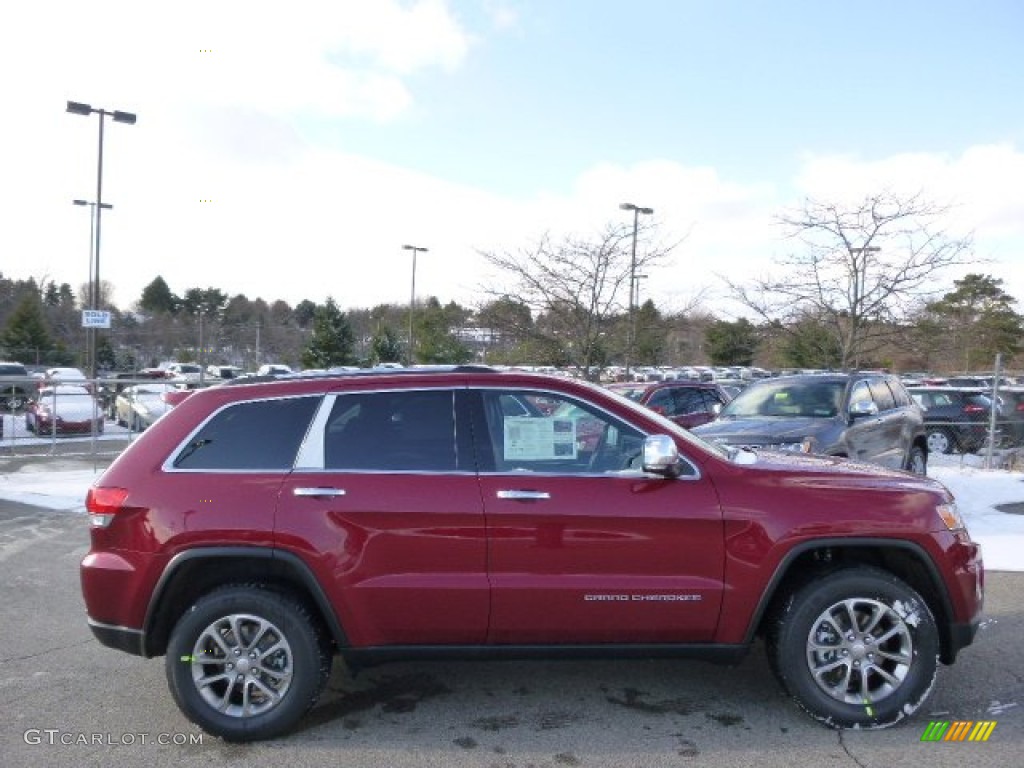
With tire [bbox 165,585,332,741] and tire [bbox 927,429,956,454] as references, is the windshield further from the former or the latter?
tire [bbox 927,429,956,454]

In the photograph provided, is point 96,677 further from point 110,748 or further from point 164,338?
point 164,338

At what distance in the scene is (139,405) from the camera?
667 inches

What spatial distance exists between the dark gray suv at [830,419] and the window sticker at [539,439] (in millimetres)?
4550

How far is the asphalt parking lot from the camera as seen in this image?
156 inches

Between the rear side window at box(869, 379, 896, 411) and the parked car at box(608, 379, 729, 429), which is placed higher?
the rear side window at box(869, 379, 896, 411)

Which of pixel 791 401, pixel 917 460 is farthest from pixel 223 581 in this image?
pixel 917 460

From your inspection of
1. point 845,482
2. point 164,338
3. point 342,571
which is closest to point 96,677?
point 342,571

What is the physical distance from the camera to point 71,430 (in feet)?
50.0

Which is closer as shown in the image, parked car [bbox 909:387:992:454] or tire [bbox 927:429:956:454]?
A: parked car [bbox 909:387:992:454]

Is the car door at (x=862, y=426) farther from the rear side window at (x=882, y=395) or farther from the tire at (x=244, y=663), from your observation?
the tire at (x=244, y=663)

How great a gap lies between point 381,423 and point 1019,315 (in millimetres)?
29543

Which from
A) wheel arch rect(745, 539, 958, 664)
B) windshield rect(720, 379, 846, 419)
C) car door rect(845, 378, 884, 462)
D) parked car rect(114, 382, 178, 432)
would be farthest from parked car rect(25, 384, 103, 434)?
wheel arch rect(745, 539, 958, 664)

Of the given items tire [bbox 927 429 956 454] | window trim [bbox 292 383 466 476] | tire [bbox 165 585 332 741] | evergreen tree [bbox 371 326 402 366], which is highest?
evergreen tree [bbox 371 326 402 366]

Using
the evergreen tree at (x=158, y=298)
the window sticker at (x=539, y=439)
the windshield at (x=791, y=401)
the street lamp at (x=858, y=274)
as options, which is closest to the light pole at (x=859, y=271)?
the street lamp at (x=858, y=274)
